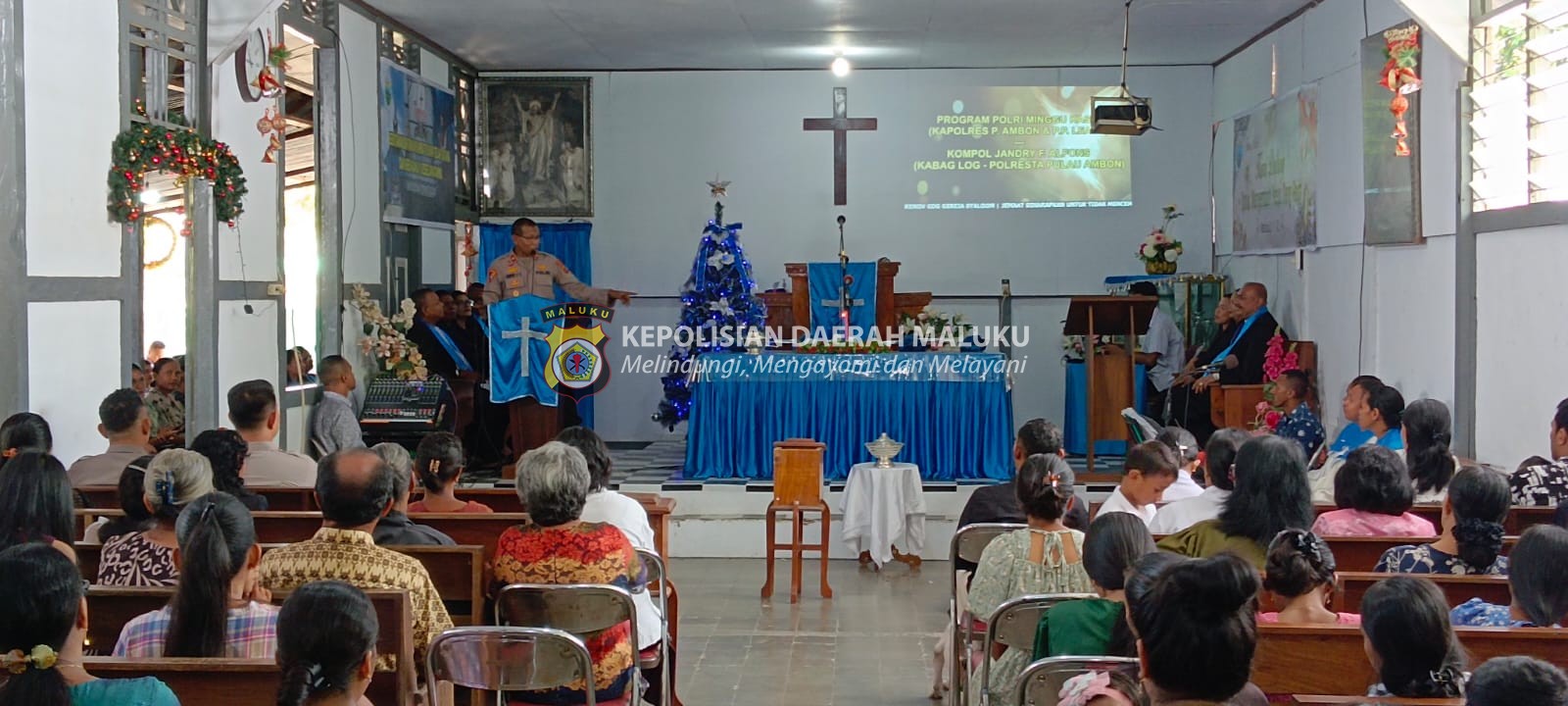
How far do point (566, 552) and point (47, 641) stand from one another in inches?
59.8

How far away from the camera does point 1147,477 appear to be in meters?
4.47

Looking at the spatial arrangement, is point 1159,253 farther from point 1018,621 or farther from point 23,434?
point 23,434

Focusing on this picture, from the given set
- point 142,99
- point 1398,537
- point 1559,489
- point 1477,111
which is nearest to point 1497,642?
point 1398,537

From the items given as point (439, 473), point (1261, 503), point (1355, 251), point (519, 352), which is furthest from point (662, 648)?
point (1355, 251)

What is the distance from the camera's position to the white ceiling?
9.34 meters

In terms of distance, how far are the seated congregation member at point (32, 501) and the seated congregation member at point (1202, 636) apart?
105 inches

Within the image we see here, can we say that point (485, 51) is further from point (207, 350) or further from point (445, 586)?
point (445, 586)

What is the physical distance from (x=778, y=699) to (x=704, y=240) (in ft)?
17.7

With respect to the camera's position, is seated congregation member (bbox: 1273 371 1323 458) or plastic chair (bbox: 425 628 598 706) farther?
seated congregation member (bbox: 1273 371 1323 458)

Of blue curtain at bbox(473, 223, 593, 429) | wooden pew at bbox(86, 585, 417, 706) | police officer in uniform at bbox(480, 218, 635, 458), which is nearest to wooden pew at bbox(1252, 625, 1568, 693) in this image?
wooden pew at bbox(86, 585, 417, 706)

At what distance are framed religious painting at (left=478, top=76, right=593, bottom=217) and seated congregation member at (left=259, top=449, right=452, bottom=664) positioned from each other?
356 inches

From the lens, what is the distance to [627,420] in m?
12.2

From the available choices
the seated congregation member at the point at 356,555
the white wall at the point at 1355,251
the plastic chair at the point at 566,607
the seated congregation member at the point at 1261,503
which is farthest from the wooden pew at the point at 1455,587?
the white wall at the point at 1355,251

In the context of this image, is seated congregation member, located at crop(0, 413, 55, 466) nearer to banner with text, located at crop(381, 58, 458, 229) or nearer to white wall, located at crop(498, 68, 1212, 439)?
banner with text, located at crop(381, 58, 458, 229)
